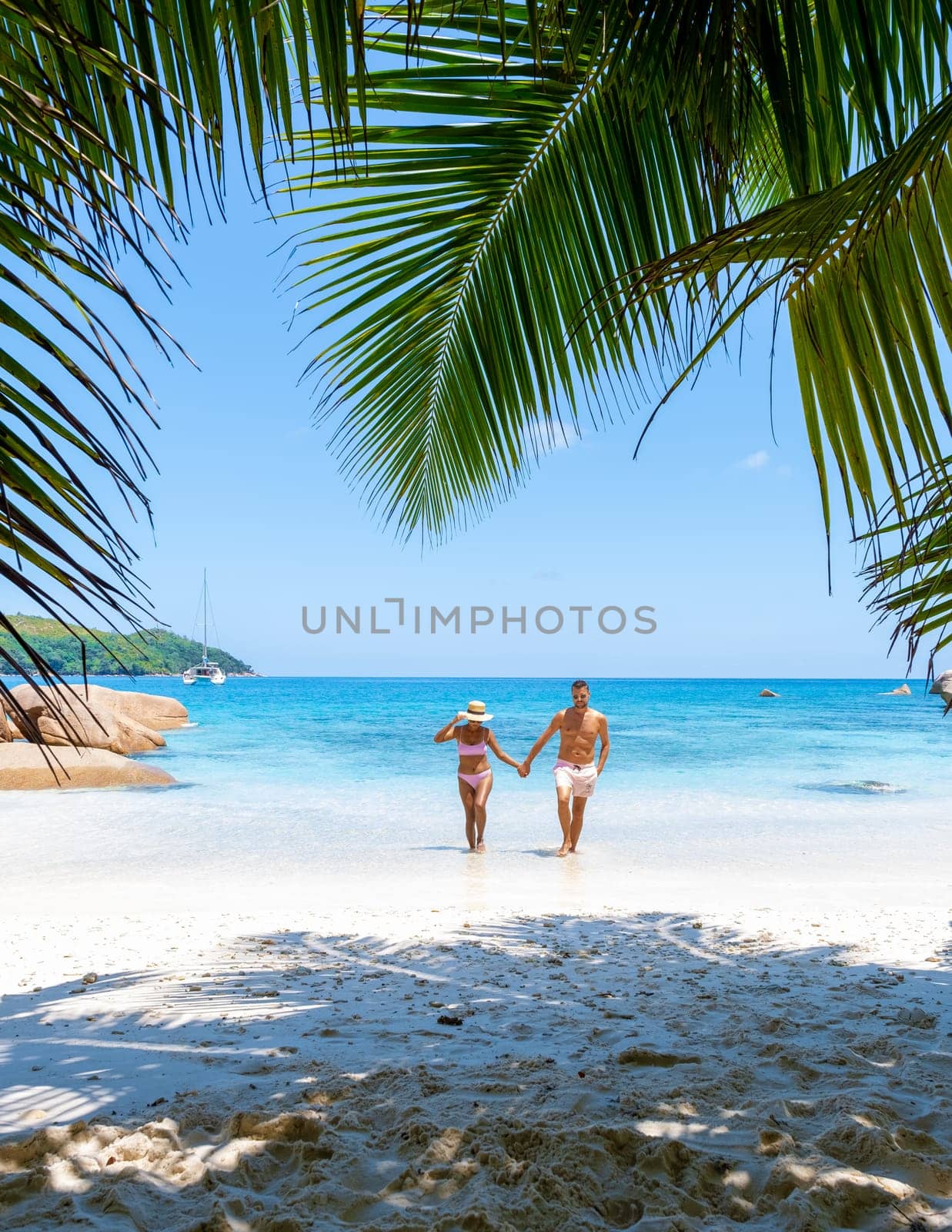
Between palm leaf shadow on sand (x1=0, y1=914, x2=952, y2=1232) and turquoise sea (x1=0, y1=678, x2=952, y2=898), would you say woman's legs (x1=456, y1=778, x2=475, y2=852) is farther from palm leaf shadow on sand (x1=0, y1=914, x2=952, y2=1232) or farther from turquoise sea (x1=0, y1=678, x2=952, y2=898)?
palm leaf shadow on sand (x1=0, y1=914, x2=952, y2=1232)

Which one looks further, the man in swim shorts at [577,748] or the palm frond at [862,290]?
the man in swim shorts at [577,748]

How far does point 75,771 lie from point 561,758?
29.0 feet

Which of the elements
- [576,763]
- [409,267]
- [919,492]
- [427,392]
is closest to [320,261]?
[409,267]

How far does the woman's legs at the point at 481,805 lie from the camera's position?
9.30m

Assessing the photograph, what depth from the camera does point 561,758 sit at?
908 cm

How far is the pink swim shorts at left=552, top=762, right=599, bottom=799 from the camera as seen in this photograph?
29.5 ft

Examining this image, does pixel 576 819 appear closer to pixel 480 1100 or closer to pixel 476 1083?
pixel 476 1083

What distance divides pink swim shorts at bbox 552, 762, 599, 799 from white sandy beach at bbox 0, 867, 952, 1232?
139 inches

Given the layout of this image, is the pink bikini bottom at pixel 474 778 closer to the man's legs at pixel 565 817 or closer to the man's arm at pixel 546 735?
the man's arm at pixel 546 735

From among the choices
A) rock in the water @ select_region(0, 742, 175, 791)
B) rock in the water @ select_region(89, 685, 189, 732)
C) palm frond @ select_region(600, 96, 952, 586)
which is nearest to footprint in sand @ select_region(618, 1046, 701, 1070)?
palm frond @ select_region(600, 96, 952, 586)

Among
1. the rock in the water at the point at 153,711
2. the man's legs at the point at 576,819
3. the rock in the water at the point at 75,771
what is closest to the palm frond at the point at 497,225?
the man's legs at the point at 576,819

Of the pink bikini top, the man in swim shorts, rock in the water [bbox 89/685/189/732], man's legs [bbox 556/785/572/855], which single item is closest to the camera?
the man in swim shorts

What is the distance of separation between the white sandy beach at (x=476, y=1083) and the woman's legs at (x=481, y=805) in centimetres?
385

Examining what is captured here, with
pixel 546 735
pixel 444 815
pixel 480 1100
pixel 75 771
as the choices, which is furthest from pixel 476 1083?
pixel 75 771
